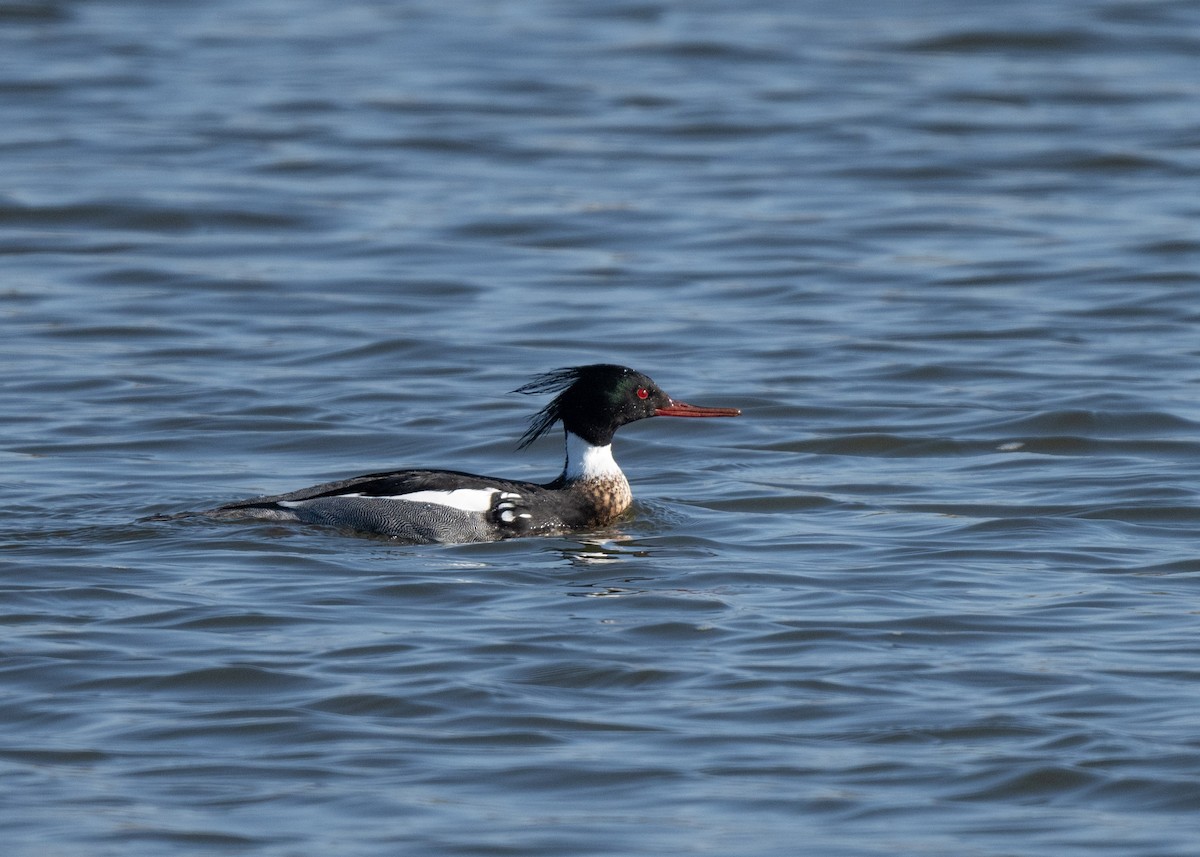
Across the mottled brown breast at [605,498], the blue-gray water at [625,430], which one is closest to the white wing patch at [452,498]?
the blue-gray water at [625,430]

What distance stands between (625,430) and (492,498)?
111 inches

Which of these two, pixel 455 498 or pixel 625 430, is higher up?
pixel 455 498

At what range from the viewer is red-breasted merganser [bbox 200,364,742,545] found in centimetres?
1032

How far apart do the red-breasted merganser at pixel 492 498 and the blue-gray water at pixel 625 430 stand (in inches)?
5.8

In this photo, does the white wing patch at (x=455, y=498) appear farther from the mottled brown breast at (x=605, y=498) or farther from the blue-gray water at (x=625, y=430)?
the mottled brown breast at (x=605, y=498)

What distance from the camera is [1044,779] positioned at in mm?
7023

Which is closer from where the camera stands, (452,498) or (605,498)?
(452,498)

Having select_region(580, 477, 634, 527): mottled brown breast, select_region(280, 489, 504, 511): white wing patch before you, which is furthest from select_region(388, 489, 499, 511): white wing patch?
select_region(580, 477, 634, 527): mottled brown breast

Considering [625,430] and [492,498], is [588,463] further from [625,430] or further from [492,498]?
[625,430]

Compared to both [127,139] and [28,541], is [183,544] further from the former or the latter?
[127,139]

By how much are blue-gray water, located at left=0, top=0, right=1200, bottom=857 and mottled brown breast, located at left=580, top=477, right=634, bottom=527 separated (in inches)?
4.7

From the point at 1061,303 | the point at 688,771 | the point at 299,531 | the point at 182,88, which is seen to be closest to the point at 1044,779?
the point at 688,771

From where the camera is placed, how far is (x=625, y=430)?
13.1m

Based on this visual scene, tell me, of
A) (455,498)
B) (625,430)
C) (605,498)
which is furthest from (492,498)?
(625,430)
